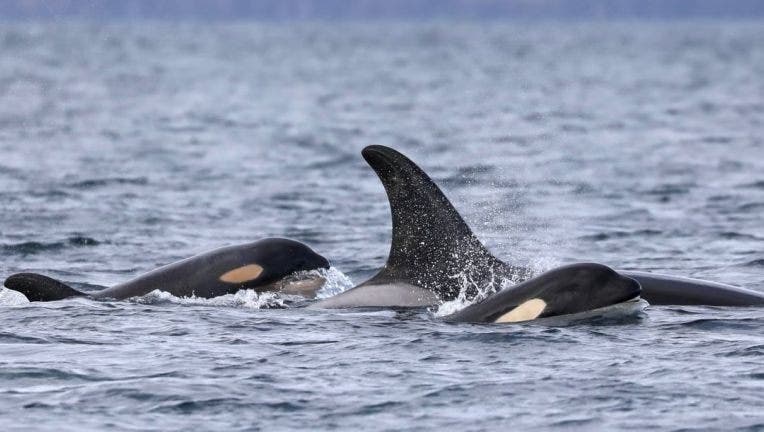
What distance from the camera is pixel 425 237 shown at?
13.7 meters

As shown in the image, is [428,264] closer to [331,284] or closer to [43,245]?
[331,284]

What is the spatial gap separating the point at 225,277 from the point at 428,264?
1952 millimetres

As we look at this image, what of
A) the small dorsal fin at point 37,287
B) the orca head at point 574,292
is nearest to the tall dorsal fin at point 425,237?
the orca head at point 574,292

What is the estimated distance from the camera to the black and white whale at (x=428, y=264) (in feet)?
44.6

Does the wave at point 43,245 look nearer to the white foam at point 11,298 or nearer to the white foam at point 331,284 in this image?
the white foam at point 11,298

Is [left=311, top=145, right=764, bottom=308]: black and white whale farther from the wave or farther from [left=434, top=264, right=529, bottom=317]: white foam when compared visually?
the wave

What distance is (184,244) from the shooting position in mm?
19266

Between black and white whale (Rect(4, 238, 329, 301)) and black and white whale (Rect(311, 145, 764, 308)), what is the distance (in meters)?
0.80

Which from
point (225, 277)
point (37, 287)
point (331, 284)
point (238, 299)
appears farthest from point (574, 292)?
point (37, 287)

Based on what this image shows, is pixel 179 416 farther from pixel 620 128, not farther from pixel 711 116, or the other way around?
pixel 711 116

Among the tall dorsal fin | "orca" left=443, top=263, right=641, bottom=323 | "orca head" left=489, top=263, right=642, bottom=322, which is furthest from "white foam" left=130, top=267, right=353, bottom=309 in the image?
"orca head" left=489, top=263, right=642, bottom=322

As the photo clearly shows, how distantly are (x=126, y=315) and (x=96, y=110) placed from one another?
3828 cm

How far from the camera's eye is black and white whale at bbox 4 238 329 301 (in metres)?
14.3

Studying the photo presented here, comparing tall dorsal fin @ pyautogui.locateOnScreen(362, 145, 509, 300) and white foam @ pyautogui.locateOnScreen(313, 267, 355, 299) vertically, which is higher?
tall dorsal fin @ pyautogui.locateOnScreen(362, 145, 509, 300)
